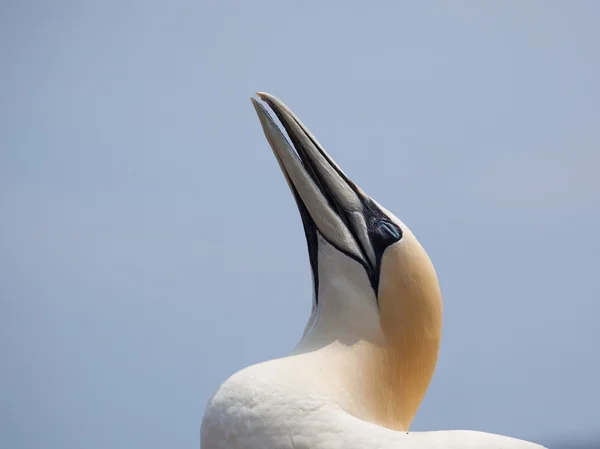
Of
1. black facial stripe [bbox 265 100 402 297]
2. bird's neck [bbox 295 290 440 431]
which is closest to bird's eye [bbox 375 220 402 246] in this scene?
black facial stripe [bbox 265 100 402 297]

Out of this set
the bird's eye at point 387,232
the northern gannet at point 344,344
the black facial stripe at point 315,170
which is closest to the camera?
the northern gannet at point 344,344

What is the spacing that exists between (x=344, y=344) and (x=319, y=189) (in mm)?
498

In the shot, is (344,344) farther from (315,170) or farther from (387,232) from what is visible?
(315,170)

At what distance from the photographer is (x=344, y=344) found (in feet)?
7.97

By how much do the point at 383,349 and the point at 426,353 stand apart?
0.14m

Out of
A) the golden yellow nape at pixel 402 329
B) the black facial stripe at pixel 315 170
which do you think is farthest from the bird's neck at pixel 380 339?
the black facial stripe at pixel 315 170

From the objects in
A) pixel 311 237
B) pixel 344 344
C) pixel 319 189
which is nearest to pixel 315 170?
pixel 319 189

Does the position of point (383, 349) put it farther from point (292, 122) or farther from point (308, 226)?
point (292, 122)

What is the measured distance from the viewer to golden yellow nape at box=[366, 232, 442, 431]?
2434 millimetres

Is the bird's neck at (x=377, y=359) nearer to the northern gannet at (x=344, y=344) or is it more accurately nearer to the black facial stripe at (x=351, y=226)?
the northern gannet at (x=344, y=344)

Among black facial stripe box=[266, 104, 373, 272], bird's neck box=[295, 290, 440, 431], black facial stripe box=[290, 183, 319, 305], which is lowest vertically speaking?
bird's neck box=[295, 290, 440, 431]

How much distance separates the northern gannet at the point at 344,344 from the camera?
2123 millimetres

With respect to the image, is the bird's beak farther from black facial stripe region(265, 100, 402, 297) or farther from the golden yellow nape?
the golden yellow nape

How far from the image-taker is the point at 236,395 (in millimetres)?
2203
